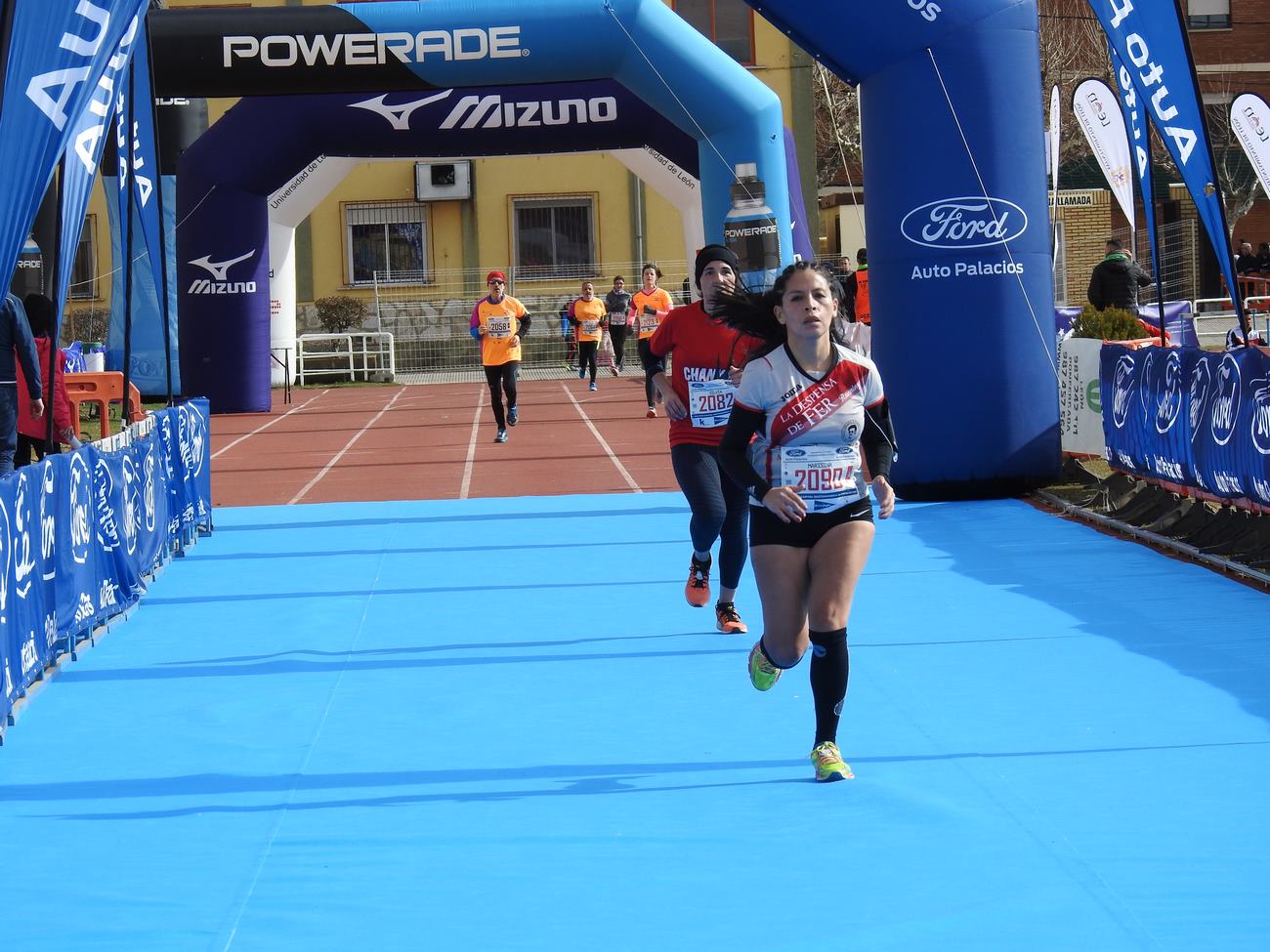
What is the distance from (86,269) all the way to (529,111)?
59.2 ft

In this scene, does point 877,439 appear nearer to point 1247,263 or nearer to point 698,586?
point 698,586

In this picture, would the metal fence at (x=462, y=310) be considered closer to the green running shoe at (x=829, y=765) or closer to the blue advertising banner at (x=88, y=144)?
the blue advertising banner at (x=88, y=144)

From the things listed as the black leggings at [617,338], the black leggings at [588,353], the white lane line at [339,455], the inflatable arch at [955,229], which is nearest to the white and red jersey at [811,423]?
the inflatable arch at [955,229]

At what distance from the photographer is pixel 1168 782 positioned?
5.39 m

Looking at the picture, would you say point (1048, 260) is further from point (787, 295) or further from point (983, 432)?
point (787, 295)

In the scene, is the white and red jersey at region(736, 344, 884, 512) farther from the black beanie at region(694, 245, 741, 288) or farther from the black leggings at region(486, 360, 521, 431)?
the black leggings at region(486, 360, 521, 431)

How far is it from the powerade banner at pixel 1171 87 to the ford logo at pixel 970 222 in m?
2.49

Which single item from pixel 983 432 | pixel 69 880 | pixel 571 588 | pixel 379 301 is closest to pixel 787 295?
pixel 69 880

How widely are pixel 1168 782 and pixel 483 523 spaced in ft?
26.1

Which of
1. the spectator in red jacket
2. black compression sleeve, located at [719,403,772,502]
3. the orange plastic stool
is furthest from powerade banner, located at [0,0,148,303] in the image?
the orange plastic stool

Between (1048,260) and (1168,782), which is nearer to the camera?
(1168,782)

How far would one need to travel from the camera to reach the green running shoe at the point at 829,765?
217 inches

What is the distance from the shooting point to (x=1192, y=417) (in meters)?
10.2

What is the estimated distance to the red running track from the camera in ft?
49.4
